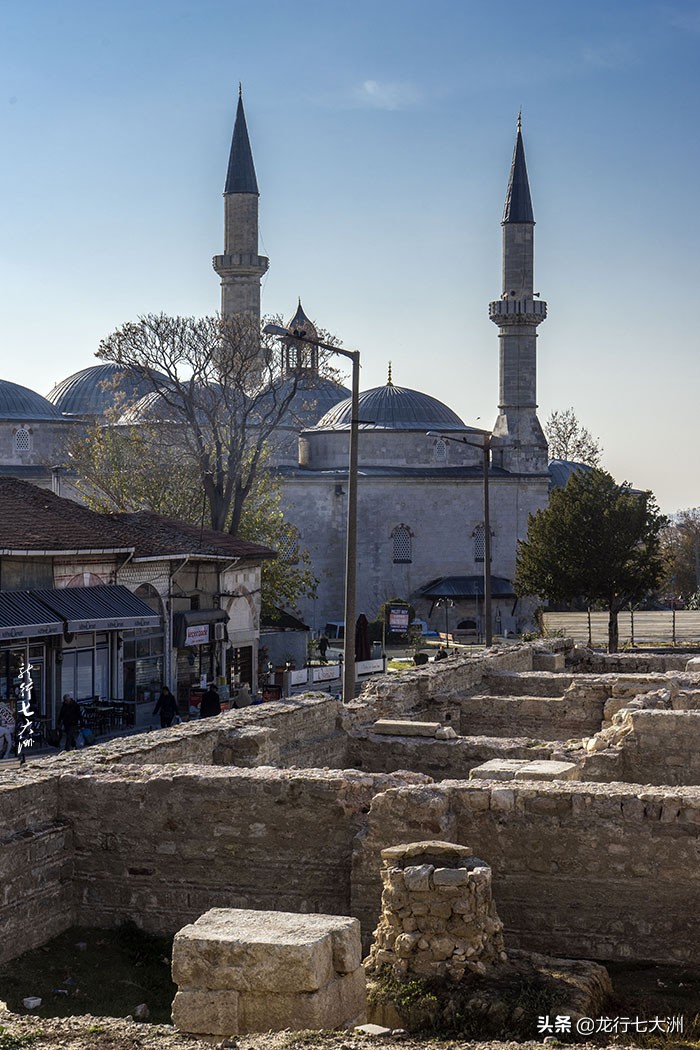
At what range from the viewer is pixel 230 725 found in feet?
38.3

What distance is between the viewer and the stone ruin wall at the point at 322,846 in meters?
8.09

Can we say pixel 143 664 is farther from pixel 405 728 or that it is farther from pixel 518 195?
pixel 518 195

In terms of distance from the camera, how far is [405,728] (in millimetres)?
13039

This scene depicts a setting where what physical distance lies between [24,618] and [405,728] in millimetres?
7457

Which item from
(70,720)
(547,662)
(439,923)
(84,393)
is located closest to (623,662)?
(547,662)

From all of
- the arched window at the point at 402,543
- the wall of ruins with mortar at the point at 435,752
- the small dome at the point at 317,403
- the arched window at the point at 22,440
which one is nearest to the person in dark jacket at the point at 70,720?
the wall of ruins with mortar at the point at 435,752

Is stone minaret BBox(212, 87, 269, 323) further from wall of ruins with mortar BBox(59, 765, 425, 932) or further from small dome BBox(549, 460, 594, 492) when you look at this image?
wall of ruins with mortar BBox(59, 765, 425, 932)

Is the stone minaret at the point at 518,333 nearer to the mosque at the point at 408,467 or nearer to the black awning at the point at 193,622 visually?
the mosque at the point at 408,467

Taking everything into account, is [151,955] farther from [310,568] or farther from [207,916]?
[310,568]

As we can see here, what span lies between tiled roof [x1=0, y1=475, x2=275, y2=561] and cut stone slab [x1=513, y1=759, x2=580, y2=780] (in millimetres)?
11119

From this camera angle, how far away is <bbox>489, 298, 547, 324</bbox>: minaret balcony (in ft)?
166

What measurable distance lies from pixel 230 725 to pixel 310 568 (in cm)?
3940

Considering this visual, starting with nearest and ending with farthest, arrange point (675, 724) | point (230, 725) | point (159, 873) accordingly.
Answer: point (159, 873) < point (230, 725) < point (675, 724)

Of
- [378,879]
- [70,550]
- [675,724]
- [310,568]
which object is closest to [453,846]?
[378,879]
